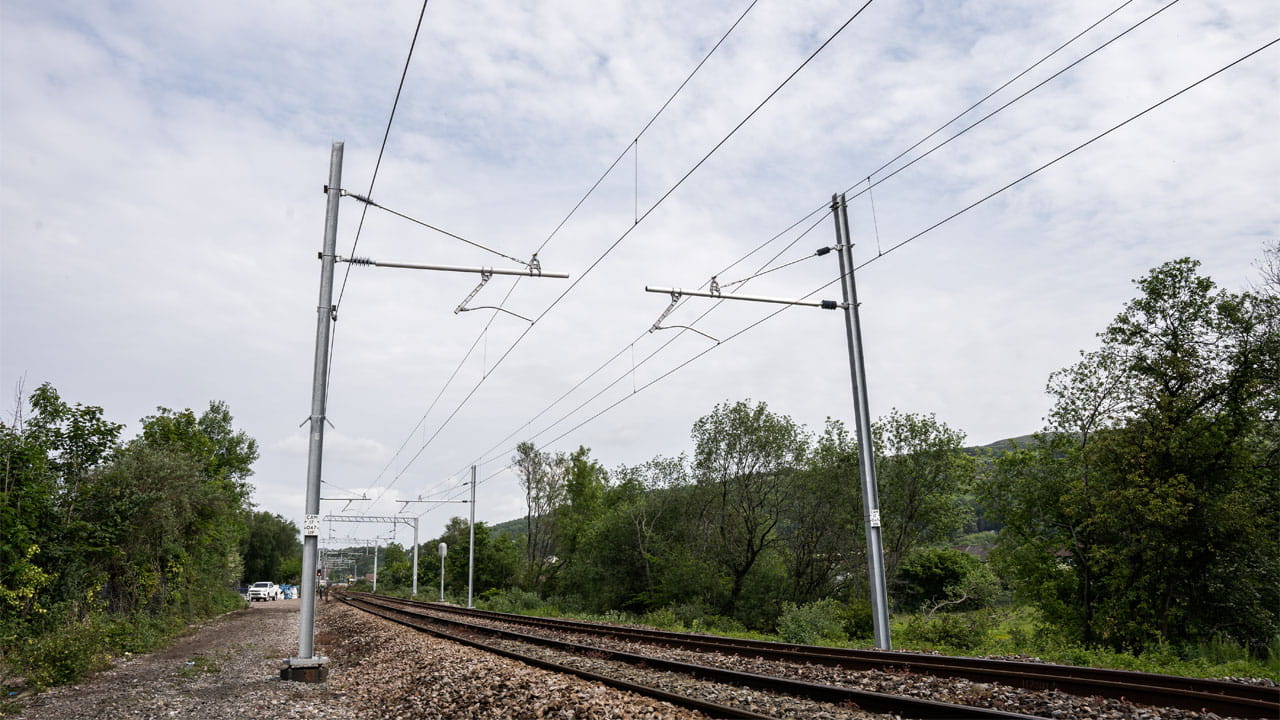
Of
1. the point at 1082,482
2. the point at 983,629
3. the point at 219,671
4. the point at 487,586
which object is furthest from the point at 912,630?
the point at 487,586

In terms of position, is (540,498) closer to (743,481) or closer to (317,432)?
(743,481)

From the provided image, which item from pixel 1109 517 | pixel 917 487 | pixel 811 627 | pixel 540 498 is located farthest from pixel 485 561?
pixel 1109 517

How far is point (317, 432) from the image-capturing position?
552 inches

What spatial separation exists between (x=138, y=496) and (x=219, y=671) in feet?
32.5

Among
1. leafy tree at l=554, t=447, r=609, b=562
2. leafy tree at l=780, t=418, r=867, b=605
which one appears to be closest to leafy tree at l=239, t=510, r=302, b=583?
leafy tree at l=554, t=447, r=609, b=562

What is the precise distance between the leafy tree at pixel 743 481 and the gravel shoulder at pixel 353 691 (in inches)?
1094

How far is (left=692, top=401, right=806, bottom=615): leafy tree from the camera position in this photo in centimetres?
4369

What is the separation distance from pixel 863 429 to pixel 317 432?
410 inches

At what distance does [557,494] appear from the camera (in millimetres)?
75125

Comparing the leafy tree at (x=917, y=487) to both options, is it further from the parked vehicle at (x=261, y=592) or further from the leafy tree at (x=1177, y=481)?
the parked vehicle at (x=261, y=592)

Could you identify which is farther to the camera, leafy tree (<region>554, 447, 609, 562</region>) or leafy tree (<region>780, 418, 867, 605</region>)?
leafy tree (<region>554, 447, 609, 562</region>)

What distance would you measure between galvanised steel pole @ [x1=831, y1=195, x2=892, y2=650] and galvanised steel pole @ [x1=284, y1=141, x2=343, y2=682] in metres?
9.94

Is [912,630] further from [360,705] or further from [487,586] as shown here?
[487,586]

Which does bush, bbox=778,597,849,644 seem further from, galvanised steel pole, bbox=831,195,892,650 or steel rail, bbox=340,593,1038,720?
steel rail, bbox=340,593,1038,720
